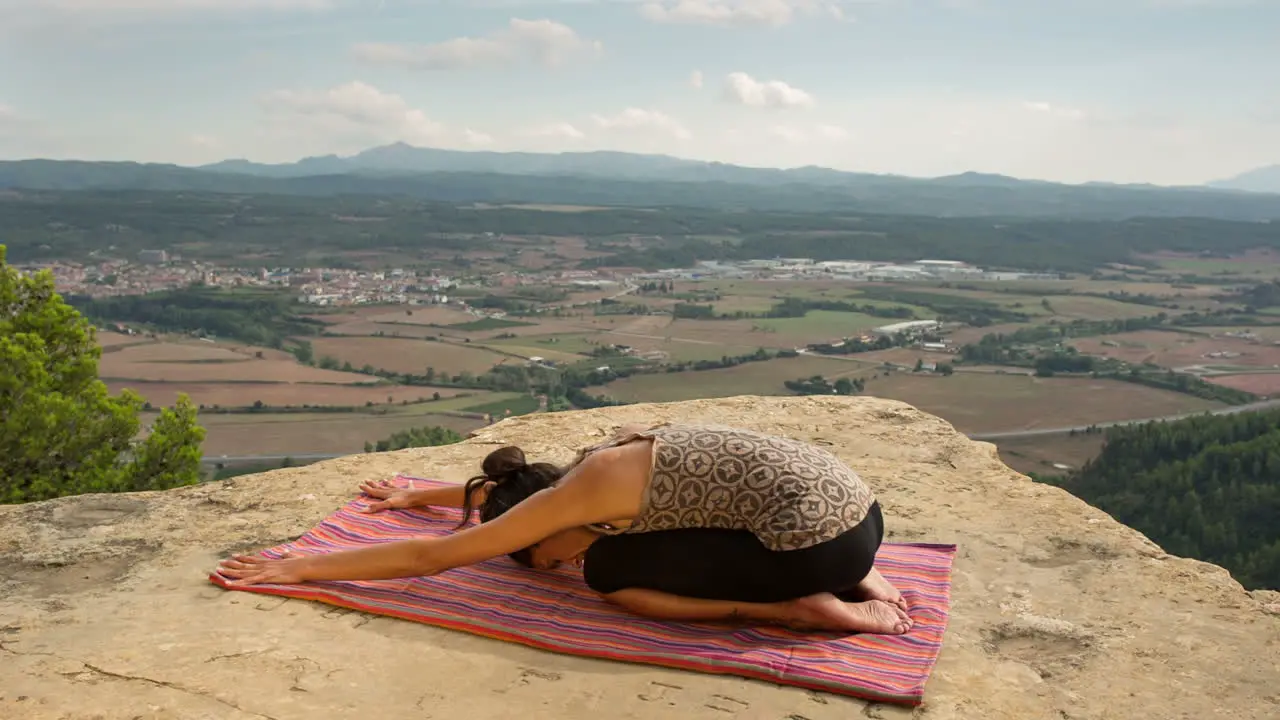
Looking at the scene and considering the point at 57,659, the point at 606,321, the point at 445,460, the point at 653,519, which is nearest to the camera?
the point at 57,659

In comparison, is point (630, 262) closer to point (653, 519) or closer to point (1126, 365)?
point (1126, 365)

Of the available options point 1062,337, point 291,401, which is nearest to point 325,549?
point 291,401

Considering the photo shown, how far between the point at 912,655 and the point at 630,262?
258 ft

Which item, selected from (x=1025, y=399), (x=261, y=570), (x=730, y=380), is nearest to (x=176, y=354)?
(x=730, y=380)

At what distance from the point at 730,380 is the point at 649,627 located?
105ft

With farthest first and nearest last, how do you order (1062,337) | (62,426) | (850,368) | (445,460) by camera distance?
(1062,337), (850,368), (62,426), (445,460)

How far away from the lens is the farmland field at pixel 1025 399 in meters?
31.5

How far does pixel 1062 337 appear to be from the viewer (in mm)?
48312

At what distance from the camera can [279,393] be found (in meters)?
33.3

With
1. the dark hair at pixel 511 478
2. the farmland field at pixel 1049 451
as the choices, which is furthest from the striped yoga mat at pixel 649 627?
the farmland field at pixel 1049 451

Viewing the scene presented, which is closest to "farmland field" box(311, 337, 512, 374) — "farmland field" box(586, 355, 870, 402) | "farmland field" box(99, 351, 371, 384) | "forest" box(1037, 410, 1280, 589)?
"farmland field" box(99, 351, 371, 384)

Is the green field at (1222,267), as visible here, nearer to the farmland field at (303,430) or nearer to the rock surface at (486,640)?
the farmland field at (303,430)

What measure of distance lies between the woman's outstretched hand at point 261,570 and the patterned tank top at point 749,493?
163 centimetres

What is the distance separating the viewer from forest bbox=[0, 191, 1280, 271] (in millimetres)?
75812
